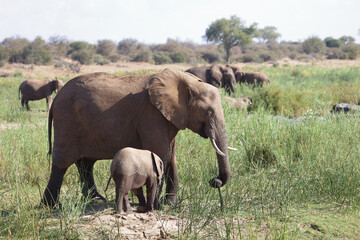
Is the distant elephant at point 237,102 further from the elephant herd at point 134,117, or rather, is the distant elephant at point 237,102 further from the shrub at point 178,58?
the shrub at point 178,58

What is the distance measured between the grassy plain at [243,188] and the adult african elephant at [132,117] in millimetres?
412

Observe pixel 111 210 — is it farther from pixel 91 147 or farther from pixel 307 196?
pixel 307 196

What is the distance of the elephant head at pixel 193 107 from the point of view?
427 centimetres

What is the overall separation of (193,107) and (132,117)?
65cm

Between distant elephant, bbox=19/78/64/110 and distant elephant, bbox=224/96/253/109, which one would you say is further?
distant elephant, bbox=19/78/64/110

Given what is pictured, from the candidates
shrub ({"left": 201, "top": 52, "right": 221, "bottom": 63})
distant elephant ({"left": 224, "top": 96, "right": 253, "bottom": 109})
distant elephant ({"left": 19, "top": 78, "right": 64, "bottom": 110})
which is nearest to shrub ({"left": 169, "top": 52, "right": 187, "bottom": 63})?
shrub ({"left": 201, "top": 52, "right": 221, "bottom": 63})

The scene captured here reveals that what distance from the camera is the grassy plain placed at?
3773mm

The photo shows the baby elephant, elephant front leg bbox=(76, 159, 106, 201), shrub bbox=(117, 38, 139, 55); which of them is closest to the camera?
the baby elephant

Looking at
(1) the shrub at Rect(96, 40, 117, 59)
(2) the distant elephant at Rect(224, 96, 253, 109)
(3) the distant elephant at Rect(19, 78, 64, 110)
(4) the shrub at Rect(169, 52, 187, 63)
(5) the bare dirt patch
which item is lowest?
(5) the bare dirt patch

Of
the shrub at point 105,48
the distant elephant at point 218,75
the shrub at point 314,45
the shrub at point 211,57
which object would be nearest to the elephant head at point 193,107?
the distant elephant at point 218,75

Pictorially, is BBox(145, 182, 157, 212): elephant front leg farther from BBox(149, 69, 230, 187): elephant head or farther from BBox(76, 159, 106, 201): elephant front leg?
BBox(76, 159, 106, 201): elephant front leg

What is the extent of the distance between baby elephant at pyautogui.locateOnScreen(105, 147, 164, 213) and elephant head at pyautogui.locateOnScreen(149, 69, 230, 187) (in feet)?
2.10

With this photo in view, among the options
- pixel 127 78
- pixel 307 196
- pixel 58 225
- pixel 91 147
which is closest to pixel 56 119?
pixel 91 147

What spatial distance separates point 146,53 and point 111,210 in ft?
138
